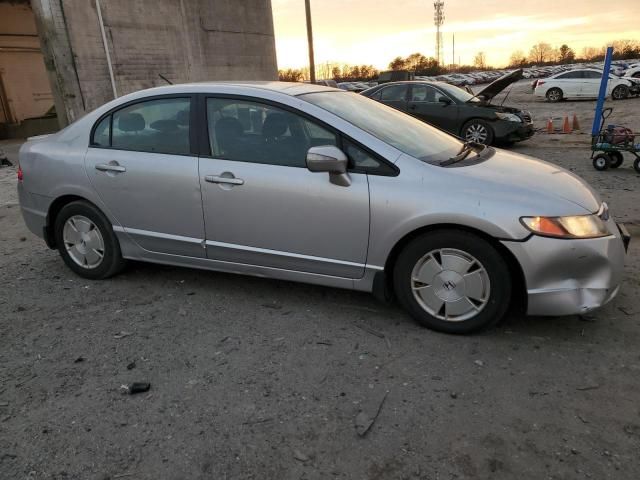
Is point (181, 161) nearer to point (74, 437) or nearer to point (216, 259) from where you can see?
point (216, 259)

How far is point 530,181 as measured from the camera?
325 cm

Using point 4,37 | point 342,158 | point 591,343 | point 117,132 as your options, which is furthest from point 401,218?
point 4,37

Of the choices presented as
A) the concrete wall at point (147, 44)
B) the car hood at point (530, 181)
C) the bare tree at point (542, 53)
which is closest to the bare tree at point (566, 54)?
the bare tree at point (542, 53)

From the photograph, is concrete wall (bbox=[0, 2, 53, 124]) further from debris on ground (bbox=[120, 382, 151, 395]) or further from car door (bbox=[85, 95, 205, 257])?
debris on ground (bbox=[120, 382, 151, 395])

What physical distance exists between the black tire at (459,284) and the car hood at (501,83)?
22.3ft

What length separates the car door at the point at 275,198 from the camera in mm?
3318

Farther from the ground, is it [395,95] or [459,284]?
[395,95]

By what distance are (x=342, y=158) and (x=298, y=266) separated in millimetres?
845

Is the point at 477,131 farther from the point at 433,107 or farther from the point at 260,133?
the point at 260,133

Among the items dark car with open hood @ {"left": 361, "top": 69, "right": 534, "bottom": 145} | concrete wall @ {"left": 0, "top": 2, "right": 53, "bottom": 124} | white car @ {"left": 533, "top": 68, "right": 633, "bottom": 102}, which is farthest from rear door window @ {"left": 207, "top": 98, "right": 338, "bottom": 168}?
white car @ {"left": 533, "top": 68, "right": 633, "bottom": 102}

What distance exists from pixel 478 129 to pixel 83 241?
8.82 m

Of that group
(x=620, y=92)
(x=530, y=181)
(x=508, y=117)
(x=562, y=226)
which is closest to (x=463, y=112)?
(x=508, y=117)

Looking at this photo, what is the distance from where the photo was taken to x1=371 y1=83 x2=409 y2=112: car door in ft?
37.6

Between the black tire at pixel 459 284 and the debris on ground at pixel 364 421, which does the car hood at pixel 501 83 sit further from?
the debris on ground at pixel 364 421
